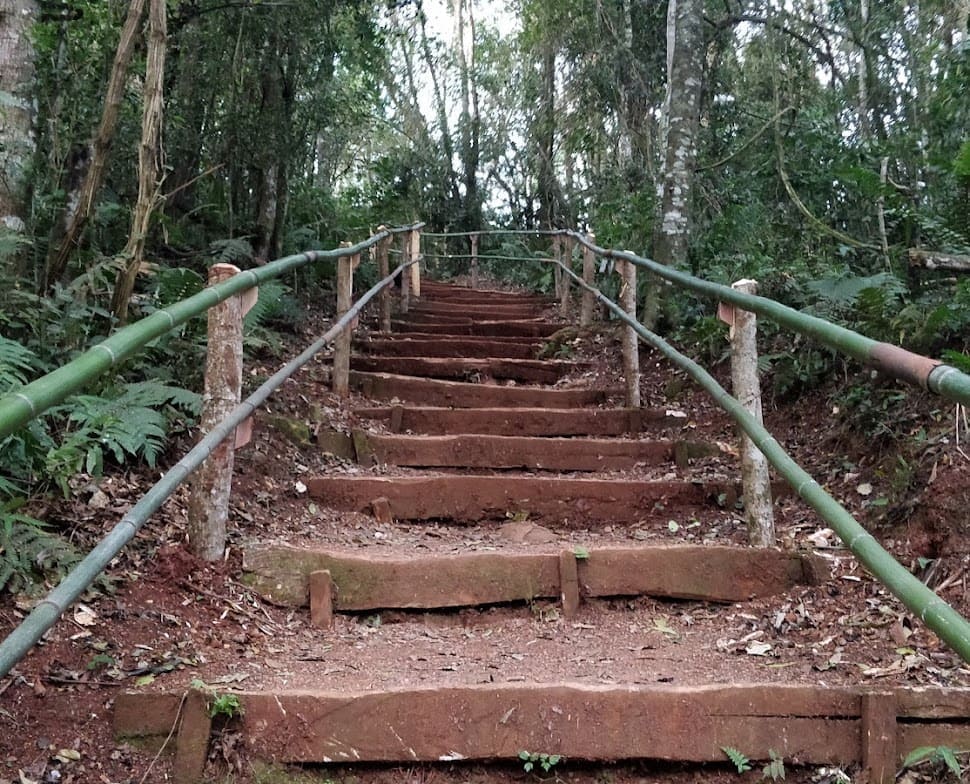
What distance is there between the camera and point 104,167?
320 cm

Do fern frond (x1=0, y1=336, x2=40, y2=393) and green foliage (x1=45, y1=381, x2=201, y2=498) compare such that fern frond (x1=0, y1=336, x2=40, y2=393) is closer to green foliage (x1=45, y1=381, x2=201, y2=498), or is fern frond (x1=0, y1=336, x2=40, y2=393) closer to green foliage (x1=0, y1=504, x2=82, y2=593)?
green foliage (x1=45, y1=381, x2=201, y2=498)

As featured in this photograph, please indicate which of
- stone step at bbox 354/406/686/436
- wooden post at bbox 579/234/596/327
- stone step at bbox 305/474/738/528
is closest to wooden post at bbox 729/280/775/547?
stone step at bbox 305/474/738/528

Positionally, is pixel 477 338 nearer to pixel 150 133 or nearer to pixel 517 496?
pixel 517 496

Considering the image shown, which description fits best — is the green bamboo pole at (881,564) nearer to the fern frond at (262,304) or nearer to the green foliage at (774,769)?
the green foliage at (774,769)

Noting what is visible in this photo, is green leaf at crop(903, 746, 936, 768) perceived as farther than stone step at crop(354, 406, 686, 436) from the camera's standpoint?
No

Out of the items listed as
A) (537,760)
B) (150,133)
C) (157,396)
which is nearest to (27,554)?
(157,396)

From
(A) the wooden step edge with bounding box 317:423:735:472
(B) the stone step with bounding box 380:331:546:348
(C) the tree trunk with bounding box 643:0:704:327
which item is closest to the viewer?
(A) the wooden step edge with bounding box 317:423:735:472

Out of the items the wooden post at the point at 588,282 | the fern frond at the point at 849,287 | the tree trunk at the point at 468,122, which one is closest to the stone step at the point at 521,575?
the fern frond at the point at 849,287

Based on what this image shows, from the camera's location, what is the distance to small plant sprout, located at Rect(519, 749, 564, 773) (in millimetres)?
1946

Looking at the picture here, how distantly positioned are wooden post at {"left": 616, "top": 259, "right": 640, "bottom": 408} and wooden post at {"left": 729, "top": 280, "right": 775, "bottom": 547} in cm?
158

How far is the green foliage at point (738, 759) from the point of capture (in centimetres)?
194

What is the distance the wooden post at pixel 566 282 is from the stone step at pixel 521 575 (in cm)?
480

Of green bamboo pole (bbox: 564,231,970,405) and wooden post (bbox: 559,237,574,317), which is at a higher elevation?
wooden post (bbox: 559,237,574,317)

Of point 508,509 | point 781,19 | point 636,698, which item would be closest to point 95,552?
point 636,698
